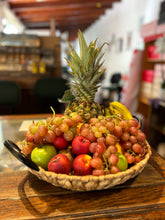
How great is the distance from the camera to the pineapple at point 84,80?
873 mm

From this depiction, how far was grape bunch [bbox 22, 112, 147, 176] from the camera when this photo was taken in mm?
594

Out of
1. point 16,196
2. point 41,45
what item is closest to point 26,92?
point 41,45

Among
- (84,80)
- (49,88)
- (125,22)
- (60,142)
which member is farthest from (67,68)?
(60,142)

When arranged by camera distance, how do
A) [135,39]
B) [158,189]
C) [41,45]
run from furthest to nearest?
[135,39]
[41,45]
[158,189]

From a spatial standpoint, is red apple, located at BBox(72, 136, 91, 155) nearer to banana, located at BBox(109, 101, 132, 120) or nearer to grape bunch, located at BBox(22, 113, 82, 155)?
grape bunch, located at BBox(22, 113, 82, 155)

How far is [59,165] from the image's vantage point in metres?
0.56

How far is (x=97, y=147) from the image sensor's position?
59 cm

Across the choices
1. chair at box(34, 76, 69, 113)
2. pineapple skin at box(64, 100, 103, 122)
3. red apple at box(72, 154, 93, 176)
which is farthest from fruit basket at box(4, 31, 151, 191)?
chair at box(34, 76, 69, 113)

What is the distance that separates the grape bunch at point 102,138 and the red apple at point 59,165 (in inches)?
1.7

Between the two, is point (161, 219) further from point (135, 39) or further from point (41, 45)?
point (135, 39)

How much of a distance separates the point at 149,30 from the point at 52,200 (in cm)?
347

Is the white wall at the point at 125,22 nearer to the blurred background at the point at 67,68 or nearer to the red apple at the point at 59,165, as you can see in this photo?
the blurred background at the point at 67,68

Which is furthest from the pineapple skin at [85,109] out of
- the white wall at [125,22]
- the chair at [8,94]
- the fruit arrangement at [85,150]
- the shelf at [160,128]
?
the white wall at [125,22]

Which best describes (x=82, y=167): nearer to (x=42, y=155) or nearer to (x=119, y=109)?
(x=42, y=155)
